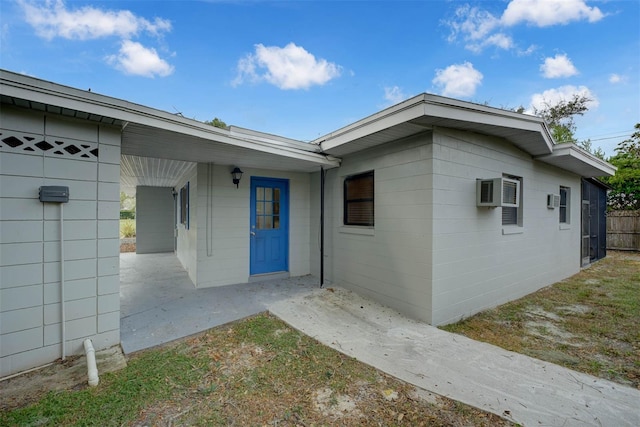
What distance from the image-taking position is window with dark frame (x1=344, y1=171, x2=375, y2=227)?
467 cm

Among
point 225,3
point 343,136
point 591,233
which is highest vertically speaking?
point 225,3

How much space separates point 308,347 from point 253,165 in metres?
3.54

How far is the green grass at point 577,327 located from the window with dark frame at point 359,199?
6.97 ft

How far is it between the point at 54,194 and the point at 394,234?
4021mm

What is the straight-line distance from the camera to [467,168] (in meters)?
4.02

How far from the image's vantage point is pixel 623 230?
36.0 ft

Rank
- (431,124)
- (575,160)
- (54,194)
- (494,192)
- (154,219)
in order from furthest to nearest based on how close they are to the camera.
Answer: (154,219) < (575,160) < (494,192) < (431,124) < (54,194)

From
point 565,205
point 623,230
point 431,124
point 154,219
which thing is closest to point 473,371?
point 431,124

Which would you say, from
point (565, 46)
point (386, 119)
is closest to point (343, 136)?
point (386, 119)

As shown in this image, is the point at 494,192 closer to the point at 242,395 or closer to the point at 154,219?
the point at 242,395

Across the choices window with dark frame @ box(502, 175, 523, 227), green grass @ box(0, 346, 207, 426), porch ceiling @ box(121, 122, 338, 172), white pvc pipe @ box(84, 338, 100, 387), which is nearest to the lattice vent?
porch ceiling @ box(121, 122, 338, 172)

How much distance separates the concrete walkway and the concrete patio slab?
0.74 meters

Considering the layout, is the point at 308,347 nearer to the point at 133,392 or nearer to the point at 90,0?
the point at 133,392

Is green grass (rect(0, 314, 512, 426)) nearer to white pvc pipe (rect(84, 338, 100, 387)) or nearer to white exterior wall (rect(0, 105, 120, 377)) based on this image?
white pvc pipe (rect(84, 338, 100, 387))
